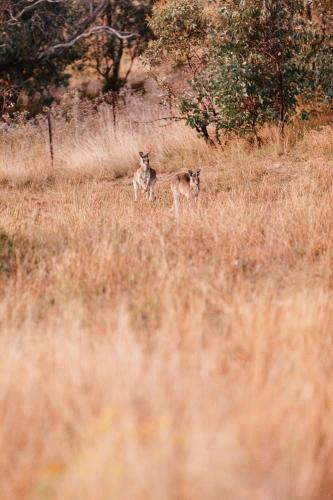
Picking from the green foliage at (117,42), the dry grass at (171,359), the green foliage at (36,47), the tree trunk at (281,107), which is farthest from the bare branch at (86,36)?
the green foliage at (117,42)

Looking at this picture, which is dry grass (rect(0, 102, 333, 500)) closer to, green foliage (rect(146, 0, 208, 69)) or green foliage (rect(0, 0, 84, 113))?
green foliage (rect(146, 0, 208, 69))

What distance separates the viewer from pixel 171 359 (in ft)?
11.0

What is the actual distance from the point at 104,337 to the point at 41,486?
4.57ft

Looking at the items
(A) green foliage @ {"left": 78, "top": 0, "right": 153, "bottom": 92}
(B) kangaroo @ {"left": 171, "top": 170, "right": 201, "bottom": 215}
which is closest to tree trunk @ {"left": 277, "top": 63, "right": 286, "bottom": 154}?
(B) kangaroo @ {"left": 171, "top": 170, "right": 201, "bottom": 215}

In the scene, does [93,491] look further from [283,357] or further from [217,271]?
[217,271]

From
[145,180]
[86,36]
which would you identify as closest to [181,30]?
[145,180]

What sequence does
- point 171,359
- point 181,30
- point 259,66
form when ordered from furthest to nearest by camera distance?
point 181,30
point 259,66
point 171,359

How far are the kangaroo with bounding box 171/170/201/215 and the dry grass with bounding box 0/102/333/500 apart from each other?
254 centimetres

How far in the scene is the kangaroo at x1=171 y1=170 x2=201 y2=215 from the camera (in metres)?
10.3

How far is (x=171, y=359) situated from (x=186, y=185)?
24.0 ft

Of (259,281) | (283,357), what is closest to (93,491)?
(283,357)

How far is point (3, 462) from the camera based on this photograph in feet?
8.81

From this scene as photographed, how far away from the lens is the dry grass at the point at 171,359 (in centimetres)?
256

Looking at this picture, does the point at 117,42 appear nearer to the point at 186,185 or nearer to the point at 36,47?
the point at 36,47
